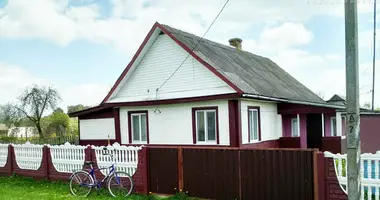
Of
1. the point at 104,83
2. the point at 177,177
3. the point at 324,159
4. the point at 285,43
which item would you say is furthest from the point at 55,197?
the point at 104,83

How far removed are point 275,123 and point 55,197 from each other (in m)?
9.27

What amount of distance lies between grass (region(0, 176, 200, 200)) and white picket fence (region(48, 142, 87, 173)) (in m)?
0.49

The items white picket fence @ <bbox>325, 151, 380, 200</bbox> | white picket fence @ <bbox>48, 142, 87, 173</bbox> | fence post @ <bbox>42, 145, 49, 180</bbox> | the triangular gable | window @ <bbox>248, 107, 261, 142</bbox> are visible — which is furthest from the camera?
window @ <bbox>248, 107, 261, 142</bbox>

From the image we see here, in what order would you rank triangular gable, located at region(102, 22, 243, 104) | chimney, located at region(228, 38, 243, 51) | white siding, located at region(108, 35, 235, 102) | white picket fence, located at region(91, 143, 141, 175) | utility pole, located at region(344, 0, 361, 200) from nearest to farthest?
utility pole, located at region(344, 0, 361, 200) < white picket fence, located at region(91, 143, 141, 175) < triangular gable, located at region(102, 22, 243, 104) < white siding, located at region(108, 35, 235, 102) < chimney, located at region(228, 38, 243, 51)

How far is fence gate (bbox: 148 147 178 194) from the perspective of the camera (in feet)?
29.2

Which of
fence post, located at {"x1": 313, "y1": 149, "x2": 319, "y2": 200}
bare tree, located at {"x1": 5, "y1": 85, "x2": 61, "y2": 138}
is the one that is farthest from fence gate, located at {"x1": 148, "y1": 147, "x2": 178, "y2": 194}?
bare tree, located at {"x1": 5, "y1": 85, "x2": 61, "y2": 138}

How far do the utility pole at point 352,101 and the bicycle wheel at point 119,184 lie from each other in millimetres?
6088

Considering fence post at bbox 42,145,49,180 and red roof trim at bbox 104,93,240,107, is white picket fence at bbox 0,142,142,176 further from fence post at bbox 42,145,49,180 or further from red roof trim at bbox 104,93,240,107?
red roof trim at bbox 104,93,240,107

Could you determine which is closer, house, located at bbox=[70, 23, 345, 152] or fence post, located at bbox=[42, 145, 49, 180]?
fence post, located at bbox=[42, 145, 49, 180]

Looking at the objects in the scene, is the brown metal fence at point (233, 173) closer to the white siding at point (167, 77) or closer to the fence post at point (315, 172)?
the fence post at point (315, 172)

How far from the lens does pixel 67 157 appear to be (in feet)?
36.0

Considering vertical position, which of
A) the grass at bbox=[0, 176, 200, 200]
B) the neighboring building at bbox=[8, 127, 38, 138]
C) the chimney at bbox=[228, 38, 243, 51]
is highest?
the chimney at bbox=[228, 38, 243, 51]

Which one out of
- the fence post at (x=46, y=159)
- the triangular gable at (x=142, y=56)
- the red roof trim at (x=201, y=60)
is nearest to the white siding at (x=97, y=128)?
the triangular gable at (x=142, y=56)

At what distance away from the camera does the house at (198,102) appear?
40.5 feet
